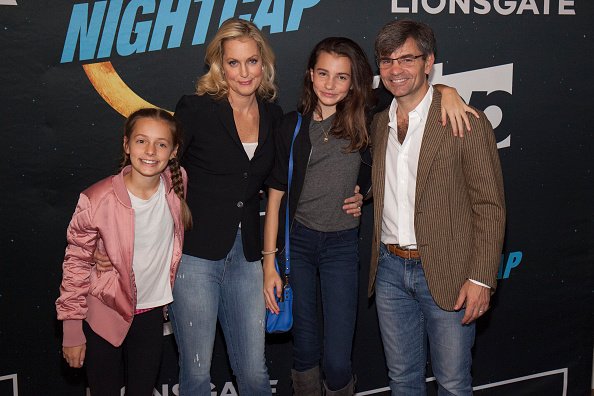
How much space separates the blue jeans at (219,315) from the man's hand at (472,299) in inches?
31.7

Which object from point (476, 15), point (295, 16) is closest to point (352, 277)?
point (295, 16)

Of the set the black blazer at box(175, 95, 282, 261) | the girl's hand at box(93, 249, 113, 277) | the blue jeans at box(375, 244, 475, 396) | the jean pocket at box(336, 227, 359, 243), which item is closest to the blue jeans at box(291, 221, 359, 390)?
the jean pocket at box(336, 227, 359, 243)

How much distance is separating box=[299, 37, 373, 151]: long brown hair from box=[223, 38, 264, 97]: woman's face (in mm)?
249

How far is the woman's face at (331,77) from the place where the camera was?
264 cm

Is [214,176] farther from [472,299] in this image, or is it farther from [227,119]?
[472,299]

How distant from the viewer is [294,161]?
→ 2721 millimetres

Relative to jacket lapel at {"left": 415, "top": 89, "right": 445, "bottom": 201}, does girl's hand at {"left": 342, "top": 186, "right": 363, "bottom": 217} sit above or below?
below

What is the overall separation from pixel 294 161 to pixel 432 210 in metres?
0.60

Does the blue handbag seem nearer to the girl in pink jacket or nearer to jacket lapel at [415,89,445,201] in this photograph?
the girl in pink jacket

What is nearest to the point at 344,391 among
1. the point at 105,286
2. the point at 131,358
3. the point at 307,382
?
the point at 307,382

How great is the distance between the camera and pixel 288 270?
2785 millimetres

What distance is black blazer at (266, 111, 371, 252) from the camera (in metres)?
2.71

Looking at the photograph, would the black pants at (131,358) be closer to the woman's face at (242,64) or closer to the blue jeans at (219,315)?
the blue jeans at (219,315)

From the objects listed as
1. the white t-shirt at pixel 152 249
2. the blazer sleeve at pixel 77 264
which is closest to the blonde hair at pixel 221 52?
the white t-shirt at pixel 152 249
